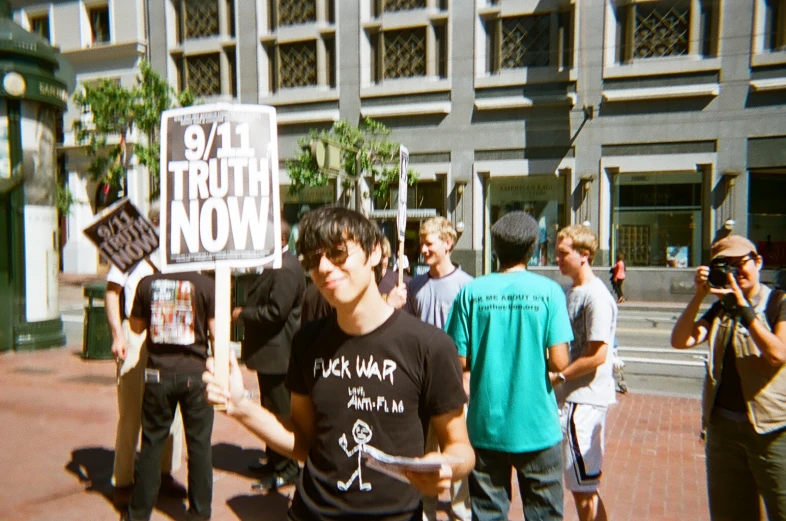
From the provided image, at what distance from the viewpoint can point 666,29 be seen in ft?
60.4

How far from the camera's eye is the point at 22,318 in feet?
31.7

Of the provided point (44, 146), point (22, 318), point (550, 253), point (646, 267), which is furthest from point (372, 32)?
point (22, 318)

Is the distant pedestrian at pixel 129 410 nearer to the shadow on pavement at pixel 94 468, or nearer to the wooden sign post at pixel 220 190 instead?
the shadow on pavement at pixel 94 468

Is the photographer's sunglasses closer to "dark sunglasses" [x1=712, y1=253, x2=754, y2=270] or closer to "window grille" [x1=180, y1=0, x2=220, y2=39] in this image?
"dark sunglasses" [x1=712, y1=253, x2=754, y2=270]

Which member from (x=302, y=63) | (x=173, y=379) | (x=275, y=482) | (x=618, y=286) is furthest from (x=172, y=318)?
(x=302, y=63)

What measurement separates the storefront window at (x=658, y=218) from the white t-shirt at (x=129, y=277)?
671 inches

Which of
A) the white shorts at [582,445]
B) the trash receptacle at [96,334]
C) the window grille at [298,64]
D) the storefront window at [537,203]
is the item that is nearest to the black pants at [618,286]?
the storefront window at [537,203]

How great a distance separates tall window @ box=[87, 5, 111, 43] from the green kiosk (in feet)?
63.6

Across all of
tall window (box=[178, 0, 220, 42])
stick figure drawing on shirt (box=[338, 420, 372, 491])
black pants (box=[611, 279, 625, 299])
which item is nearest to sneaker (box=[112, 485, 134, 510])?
stick figure drawing on shirt (box=[338, 420, 372, 491])

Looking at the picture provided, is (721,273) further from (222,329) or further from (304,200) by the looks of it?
(304,200)

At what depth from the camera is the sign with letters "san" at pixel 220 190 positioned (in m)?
2.32

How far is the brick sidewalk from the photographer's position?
432 cm

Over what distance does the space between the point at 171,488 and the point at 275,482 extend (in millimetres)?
786

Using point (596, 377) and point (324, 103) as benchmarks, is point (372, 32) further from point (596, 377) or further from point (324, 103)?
point (596, 377)
